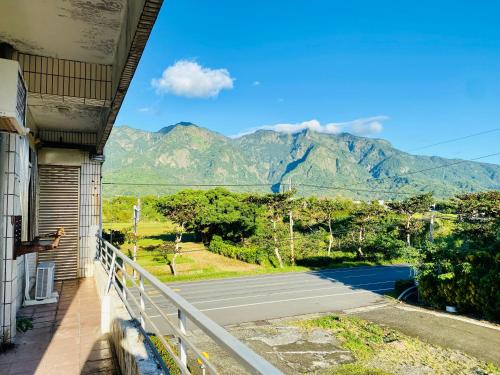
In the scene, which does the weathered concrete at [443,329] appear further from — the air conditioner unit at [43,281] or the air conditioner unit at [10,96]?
the air conditioner unit at [10,96]

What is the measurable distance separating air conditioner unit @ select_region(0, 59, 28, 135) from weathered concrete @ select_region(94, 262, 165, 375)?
1.88 meters

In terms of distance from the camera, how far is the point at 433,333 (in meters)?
11.1

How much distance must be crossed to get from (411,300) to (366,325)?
5693mm

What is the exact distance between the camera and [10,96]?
108 inches

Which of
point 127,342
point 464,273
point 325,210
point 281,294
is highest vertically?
point 325,210

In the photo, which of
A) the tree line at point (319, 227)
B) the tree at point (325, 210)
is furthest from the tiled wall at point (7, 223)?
the tree at point (325, 210)

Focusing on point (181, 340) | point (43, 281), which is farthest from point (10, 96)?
point (43, 281)

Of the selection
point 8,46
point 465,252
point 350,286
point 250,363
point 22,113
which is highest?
point 8,46

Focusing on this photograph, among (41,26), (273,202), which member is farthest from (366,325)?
(273,202)

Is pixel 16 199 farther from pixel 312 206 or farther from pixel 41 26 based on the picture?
pixel 312 206

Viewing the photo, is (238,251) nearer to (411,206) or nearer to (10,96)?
(411,206)

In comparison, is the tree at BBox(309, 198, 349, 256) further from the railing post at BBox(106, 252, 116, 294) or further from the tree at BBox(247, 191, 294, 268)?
the railing post at BBox(106, 252, 116, 294)

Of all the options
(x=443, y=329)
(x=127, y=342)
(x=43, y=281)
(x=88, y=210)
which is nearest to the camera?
(x=127, y=342)

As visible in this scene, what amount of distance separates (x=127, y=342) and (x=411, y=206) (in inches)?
1216
